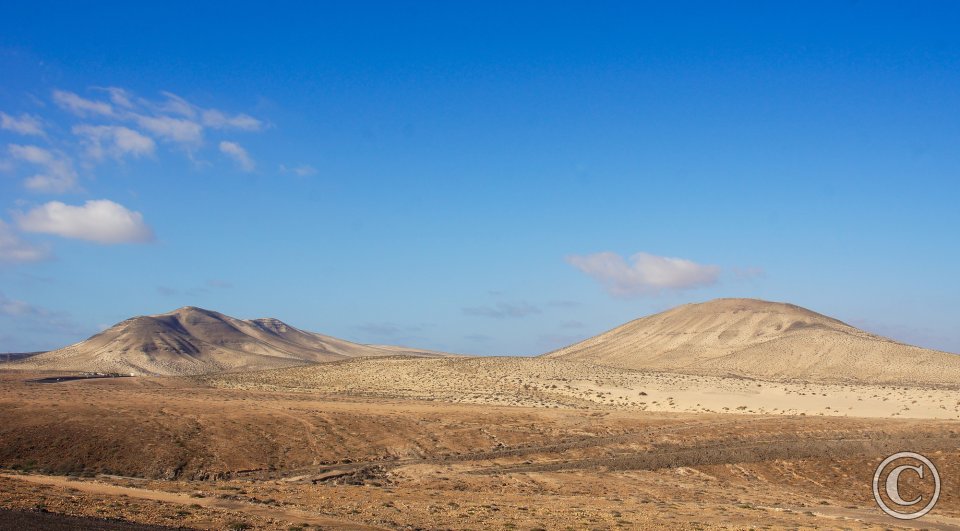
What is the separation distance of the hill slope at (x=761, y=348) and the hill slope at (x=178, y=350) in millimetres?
63649

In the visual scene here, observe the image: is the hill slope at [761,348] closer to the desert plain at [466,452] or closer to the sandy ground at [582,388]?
the desert plain at [466,452]

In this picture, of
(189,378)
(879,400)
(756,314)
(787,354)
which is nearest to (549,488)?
(879,400)

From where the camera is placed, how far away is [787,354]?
10100cm

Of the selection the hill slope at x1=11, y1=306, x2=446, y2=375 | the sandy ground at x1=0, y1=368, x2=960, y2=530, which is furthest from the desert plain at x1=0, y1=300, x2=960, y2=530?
the hill slope at x1=11, y1=306, x2=446, y2=375

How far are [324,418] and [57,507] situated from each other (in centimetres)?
2421

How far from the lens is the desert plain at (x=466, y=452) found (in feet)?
78.2

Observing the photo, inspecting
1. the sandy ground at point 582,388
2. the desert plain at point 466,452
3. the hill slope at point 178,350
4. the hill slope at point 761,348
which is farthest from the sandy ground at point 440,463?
the hill slope at point 178,350

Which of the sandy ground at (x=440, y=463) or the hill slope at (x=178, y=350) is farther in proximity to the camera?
the hill slope at (x=178, y=350)

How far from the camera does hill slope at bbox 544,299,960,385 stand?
90231mm

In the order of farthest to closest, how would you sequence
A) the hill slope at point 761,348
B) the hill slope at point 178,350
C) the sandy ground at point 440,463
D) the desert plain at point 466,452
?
the hill slope at point 178,350
the hill slope at point 761,348
the desert plain at point 466,452
the sandy ground at point 440,463

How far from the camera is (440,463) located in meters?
36.8

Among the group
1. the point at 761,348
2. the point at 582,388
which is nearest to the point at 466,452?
the point at 582,388

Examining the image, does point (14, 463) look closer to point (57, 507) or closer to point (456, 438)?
point (57, 507)

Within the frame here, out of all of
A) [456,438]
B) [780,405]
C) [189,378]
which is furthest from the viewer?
[189,378]
